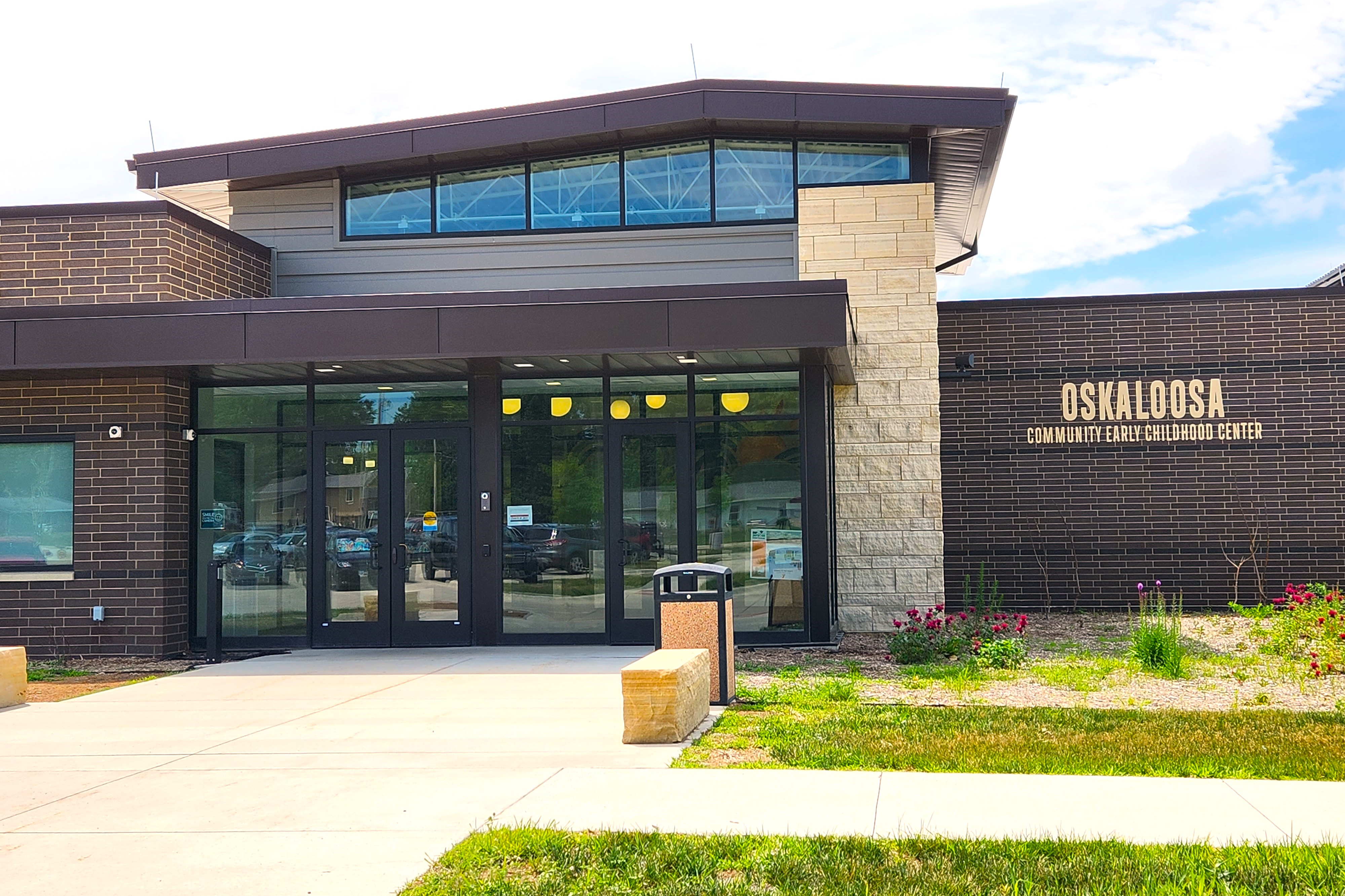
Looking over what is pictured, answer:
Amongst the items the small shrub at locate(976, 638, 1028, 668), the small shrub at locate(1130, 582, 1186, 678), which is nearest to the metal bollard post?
the small shrub at locate(976, 638, 1028, 668)

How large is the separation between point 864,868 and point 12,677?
29.9 ft

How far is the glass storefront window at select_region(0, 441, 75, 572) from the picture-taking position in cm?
1462

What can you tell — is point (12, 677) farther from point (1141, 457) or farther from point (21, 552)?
point (1141, 457)

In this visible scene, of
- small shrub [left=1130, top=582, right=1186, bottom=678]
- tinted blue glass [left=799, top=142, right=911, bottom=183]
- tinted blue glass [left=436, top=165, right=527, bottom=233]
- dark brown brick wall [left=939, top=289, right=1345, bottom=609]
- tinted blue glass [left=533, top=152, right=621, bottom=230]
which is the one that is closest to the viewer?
small shrub [left=1130, top=582, right=1186, bottom=678]

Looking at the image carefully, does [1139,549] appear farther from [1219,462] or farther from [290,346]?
[290,346]

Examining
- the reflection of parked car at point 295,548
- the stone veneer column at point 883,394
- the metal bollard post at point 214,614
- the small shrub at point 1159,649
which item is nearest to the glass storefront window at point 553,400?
the reflection of parked car at point 295,548

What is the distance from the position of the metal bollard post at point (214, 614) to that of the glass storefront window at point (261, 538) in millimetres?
385

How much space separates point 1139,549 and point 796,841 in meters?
12.9

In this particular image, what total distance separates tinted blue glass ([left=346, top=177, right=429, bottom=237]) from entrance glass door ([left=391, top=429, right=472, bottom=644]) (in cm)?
396

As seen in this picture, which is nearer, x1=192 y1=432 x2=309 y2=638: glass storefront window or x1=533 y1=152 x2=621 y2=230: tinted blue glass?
x1=192 y1=432 x2=309 y2=638: glass storefront window

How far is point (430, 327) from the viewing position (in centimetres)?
1315

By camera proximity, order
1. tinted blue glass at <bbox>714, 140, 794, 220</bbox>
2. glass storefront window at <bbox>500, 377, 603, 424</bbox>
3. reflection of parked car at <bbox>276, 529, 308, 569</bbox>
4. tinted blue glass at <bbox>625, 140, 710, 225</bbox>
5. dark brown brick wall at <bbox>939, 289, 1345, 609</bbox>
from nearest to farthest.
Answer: glass storefront window at <bbox>500, 377, 603, 424</bbox> < reflection of parked car at <bbox>276, 529, 308, 569</bbox> < tinted blue glass at <bbox>714, 140, 794, 220</bbox> < tinted blue glass at <bbox>625, 140, 710, 225</bbox> < dark brown brick wall at <bbox>939, 289, 1345, 609</bbox>

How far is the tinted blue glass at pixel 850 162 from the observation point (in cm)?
1616

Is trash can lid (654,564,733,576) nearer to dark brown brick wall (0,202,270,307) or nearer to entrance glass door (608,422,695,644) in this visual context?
entrance glass door (608,422,695,644)
